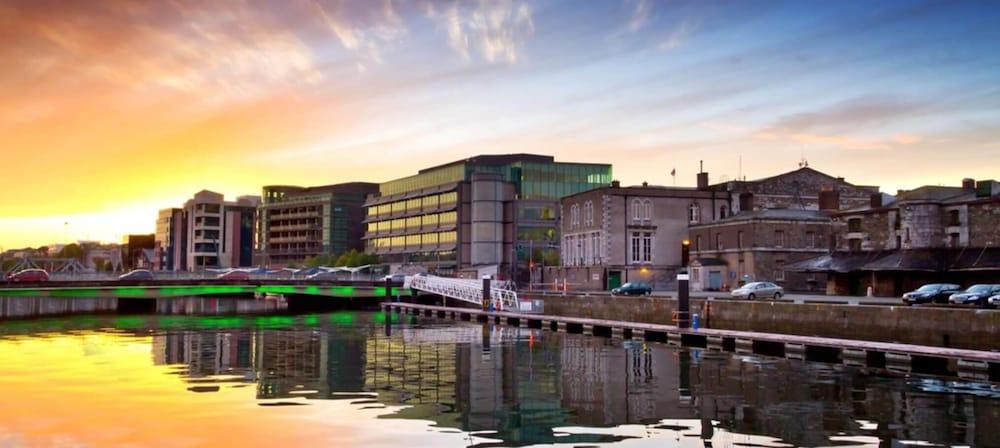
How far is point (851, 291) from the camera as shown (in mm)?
74625

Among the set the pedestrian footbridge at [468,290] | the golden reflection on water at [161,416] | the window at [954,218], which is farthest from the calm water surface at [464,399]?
the window at [954,218]

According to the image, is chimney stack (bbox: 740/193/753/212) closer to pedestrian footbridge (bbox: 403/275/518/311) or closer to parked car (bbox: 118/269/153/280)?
pedestrian footbridge (bbox: 403/275/518/311)

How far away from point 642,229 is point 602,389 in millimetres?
67445

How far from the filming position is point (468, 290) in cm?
9725

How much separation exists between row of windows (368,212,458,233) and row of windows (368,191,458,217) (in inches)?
66.7

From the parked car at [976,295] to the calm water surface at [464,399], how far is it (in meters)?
14.9

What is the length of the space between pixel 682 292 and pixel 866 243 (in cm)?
3065

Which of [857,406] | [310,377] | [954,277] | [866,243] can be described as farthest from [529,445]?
[866,243]

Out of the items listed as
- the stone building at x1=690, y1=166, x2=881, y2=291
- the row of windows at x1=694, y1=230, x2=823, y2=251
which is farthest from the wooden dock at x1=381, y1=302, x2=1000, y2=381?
the row of windows at x1=694, y1=230, x2=823, y2=251

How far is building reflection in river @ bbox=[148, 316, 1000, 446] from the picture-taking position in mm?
26453

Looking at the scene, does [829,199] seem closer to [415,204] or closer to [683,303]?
[683,303]

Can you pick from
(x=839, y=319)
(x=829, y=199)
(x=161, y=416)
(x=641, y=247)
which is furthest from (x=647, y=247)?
(x=161, y=416)

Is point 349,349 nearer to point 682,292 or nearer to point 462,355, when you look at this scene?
point 462,355

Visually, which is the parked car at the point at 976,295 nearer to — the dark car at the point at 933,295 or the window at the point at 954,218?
the dark car at the point at 933,295
